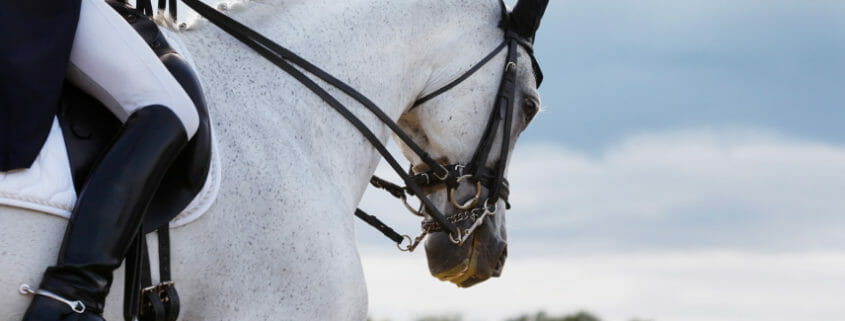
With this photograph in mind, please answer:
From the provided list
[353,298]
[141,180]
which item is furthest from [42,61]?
[353,298]

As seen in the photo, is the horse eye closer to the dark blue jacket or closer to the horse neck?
the horse neck

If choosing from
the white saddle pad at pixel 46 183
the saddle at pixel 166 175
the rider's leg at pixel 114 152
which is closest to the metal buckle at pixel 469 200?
the saddle at pixel 166 175

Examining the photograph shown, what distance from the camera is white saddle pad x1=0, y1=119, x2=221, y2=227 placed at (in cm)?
288

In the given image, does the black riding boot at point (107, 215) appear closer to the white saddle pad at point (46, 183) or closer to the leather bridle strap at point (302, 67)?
the white saddle pad at point (46, 183)

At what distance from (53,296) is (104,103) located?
737 mm

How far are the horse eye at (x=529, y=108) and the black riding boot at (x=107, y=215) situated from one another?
8.48 ft

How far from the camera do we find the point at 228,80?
386 centimetres

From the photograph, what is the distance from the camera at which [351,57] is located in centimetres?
447

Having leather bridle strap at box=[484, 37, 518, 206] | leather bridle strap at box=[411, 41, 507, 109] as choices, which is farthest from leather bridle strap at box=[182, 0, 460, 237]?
leather bridle strap at box=[484, 37, 518, 206]

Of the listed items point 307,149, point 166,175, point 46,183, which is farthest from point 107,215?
point 307,149

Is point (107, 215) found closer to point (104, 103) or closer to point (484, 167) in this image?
point (104, 103)

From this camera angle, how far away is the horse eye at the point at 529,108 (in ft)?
17.2

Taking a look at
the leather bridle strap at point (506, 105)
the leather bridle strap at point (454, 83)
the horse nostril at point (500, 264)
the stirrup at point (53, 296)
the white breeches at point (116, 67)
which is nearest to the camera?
the stirrup at point (53, 296)

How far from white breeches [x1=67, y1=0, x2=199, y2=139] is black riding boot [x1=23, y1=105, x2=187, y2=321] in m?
0.06
